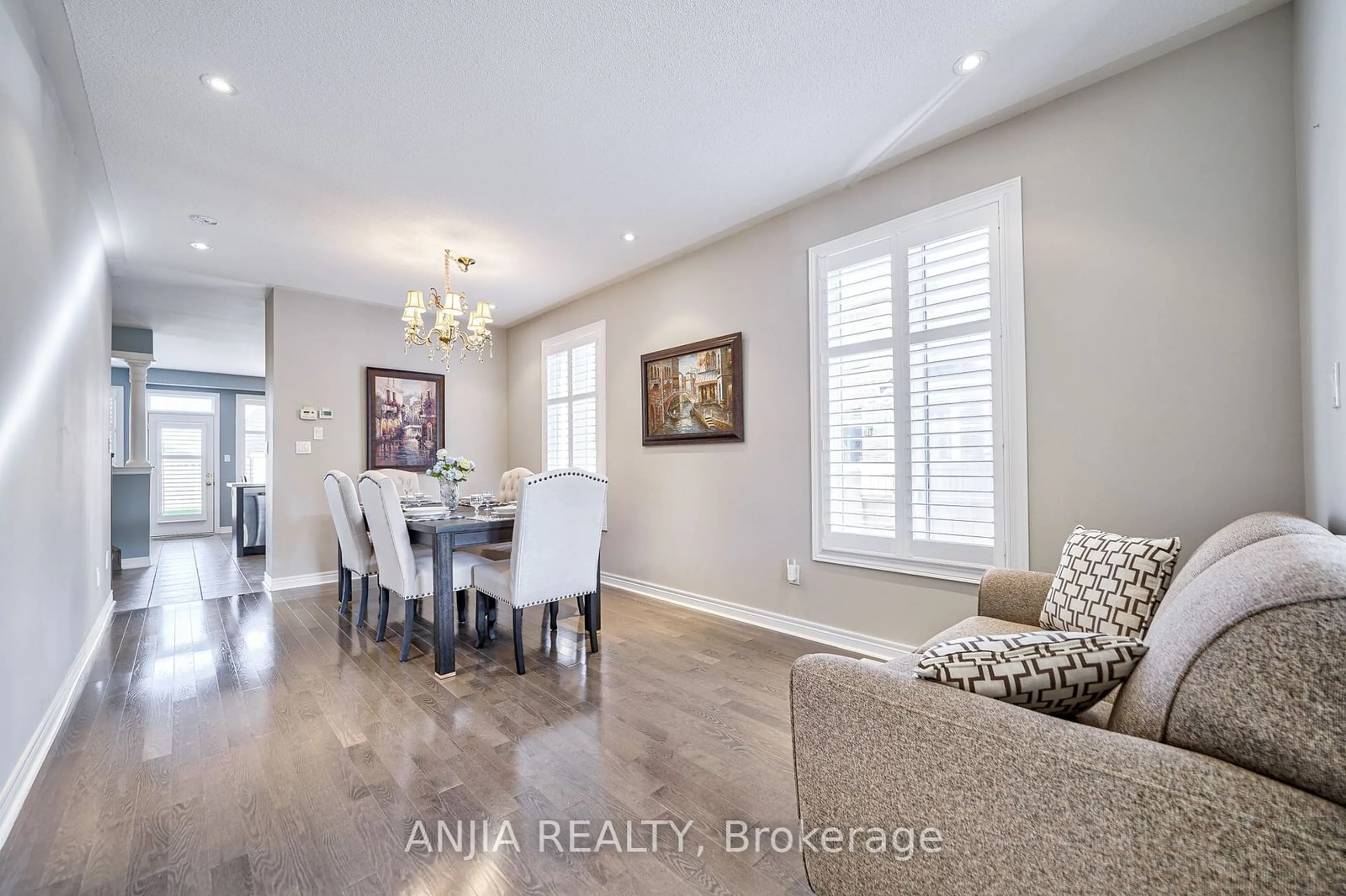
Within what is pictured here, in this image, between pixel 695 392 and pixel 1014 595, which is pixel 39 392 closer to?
pixel 695 392

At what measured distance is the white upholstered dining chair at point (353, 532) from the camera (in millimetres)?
3676

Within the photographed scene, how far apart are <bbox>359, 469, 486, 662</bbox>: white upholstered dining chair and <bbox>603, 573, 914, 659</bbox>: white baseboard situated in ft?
Answer: 4.93

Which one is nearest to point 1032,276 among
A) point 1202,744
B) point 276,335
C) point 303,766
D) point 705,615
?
point 1202,744

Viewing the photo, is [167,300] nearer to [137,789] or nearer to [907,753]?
[137,789]

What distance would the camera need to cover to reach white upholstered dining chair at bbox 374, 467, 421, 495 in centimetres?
489

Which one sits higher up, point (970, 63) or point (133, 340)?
point (970, 63)

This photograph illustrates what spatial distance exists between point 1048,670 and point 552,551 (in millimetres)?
2327

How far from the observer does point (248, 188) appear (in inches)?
123

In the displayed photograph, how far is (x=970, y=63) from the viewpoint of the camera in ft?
7.23

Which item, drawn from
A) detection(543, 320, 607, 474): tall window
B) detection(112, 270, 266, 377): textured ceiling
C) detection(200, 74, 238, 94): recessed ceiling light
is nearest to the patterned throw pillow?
detection(200, 74, 238, 94): recessed ceiling light

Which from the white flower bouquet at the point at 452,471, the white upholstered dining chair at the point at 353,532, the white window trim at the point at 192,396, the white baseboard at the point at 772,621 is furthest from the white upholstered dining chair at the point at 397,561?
the white window trim at the point at 192,396

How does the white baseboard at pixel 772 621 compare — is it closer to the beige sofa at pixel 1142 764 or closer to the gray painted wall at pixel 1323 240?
the gray painted wall at pixel 1323 240

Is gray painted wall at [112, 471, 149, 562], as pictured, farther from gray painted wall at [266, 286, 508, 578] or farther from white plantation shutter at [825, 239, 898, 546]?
white plantation shutter at [825, 239, 898, 546]

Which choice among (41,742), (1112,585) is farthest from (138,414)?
(1112,585)
